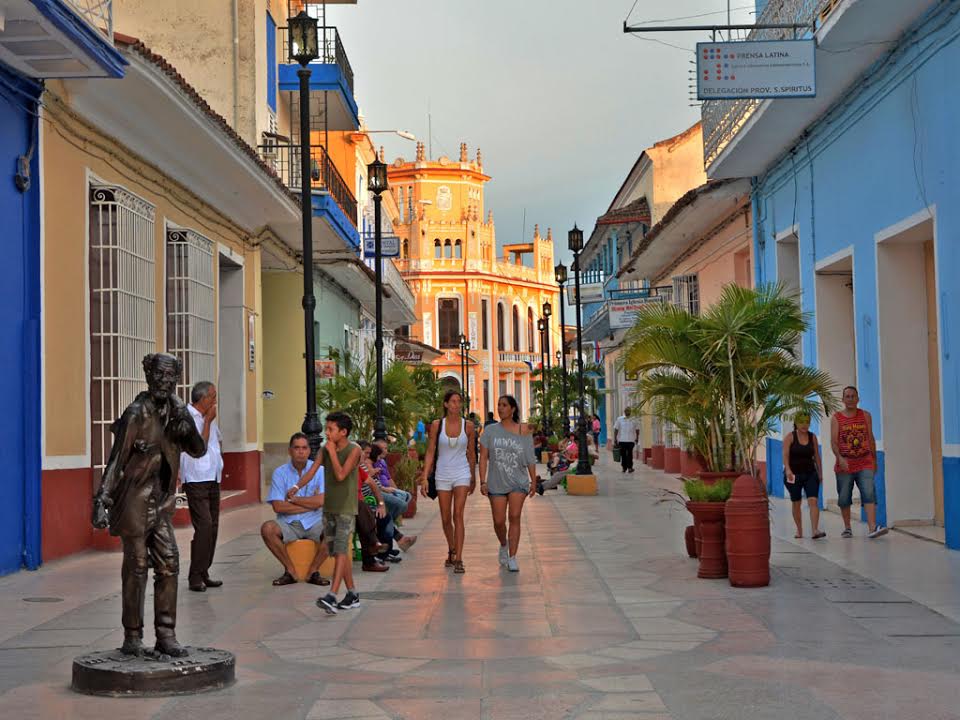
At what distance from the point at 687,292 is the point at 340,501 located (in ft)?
67.2

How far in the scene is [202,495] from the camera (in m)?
10.8

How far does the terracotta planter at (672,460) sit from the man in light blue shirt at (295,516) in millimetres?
21001

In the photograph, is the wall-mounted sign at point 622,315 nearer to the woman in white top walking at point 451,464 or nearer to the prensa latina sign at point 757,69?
the prensa latina sign at point 757,69

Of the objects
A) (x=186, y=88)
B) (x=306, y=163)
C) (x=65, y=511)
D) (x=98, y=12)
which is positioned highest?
(x=98, y=12)

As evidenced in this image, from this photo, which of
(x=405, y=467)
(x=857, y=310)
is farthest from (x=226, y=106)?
(x=857, y=310)

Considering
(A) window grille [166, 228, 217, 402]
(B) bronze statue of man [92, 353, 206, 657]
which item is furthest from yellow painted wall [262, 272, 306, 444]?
(B) bronze statue of man [92, 353, 206, 657]

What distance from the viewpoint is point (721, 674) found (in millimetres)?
6852

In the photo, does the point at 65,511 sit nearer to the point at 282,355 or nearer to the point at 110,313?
the point at 110,313

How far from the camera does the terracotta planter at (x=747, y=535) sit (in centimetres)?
1022

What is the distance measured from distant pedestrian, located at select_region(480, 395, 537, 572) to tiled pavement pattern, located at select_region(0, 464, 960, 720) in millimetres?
369

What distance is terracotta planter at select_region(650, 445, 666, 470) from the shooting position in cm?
3462

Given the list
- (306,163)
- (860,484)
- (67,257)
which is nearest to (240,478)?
(306,163)

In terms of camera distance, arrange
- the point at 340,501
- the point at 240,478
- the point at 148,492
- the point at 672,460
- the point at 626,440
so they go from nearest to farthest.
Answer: the point at 148,492 < the point at 340,501 < the point at 240,478 < the point at 672,460 < the point at 626,440

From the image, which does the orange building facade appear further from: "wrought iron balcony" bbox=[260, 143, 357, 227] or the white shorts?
the white shorts
